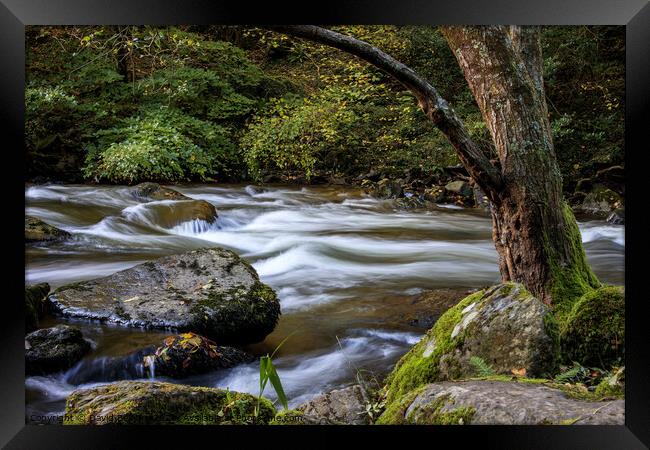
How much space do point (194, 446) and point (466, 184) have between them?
4587 mm

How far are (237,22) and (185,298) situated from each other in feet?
5.86

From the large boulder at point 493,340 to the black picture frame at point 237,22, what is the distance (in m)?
0.33

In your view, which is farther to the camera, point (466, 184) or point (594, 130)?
point (466, 184)

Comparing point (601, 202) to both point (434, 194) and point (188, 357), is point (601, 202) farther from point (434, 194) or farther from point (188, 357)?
point (188, 357)

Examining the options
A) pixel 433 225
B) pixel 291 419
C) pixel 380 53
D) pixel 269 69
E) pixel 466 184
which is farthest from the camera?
pixel 466 184

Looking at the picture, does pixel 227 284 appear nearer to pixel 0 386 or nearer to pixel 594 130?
pixel 0 386

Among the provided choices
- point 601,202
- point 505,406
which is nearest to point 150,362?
point 505,406

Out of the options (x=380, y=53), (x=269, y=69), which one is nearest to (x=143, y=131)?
(x=269, y=69)

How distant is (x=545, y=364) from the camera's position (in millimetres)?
2393

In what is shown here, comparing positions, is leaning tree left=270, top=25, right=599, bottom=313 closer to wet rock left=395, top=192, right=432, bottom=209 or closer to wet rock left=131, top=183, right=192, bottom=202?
wet rock left=131, top=183, right=192, bottom=202

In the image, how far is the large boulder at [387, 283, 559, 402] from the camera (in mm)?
2389

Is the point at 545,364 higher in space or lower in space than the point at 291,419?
higher

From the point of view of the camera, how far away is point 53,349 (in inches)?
121

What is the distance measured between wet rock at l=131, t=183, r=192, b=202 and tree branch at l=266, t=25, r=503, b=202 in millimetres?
2011
